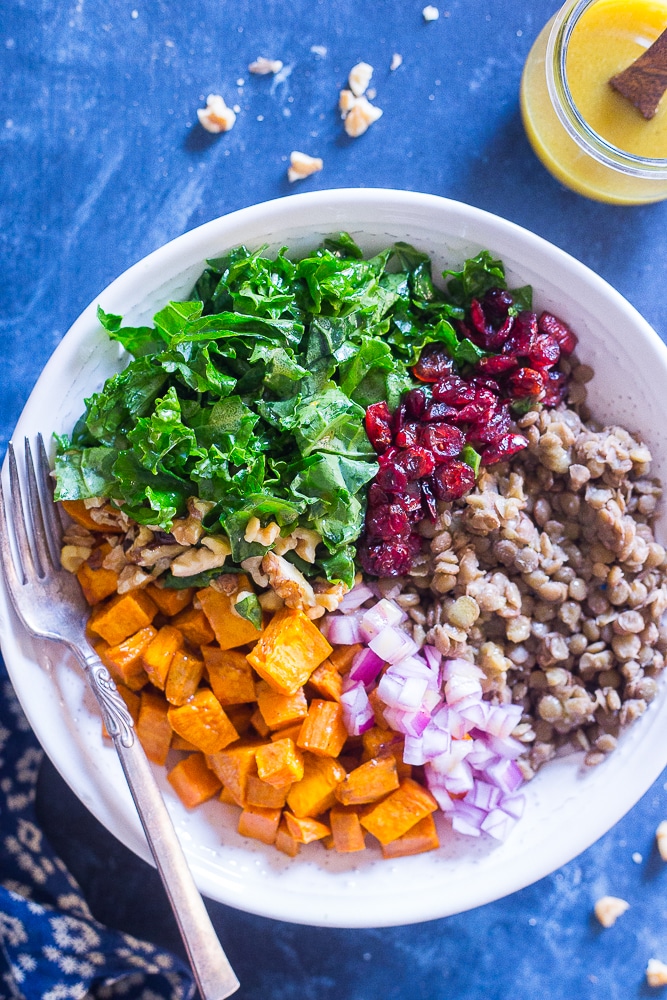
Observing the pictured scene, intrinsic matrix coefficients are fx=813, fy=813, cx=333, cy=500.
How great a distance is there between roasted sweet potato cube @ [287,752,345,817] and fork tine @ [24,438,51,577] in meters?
0.85

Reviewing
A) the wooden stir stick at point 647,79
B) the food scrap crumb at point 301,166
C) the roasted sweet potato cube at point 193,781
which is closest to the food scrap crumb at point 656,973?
the roasted sweet potato cube at point 193,781

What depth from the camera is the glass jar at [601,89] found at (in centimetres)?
228

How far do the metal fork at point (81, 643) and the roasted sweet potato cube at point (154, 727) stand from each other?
141mm

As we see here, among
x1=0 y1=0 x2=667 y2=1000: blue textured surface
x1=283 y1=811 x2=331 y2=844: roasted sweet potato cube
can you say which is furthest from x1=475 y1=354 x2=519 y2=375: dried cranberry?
x1=283 y1=811 x2=331 y2=844: roasted sweet potato cube

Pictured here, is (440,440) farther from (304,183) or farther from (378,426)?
(304,183)

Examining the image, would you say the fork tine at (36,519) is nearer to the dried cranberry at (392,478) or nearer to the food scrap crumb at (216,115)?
the dried cranberry at (392,478)

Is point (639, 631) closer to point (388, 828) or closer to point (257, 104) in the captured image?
point (388, 828)

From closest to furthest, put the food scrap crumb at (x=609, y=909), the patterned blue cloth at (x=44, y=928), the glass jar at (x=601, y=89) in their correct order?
1. the glass jar at (x=601, y=89)
2. the patterned blue cloth at (x=44, y=928)
3. the food scrap crumb at (x=609, y=909)

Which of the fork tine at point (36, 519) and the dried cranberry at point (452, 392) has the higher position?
the dried cranberry at point (452, 392)

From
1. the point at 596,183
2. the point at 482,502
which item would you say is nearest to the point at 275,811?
the point at 482,502

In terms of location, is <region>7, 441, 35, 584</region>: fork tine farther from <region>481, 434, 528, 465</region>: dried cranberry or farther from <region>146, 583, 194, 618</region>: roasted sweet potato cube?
<region>481, 434, 528, 465</region>: dried cranberry

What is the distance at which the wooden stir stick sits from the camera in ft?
7.06

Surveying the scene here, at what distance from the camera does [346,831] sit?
7.02 feet

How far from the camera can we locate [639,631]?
7.18 feet
